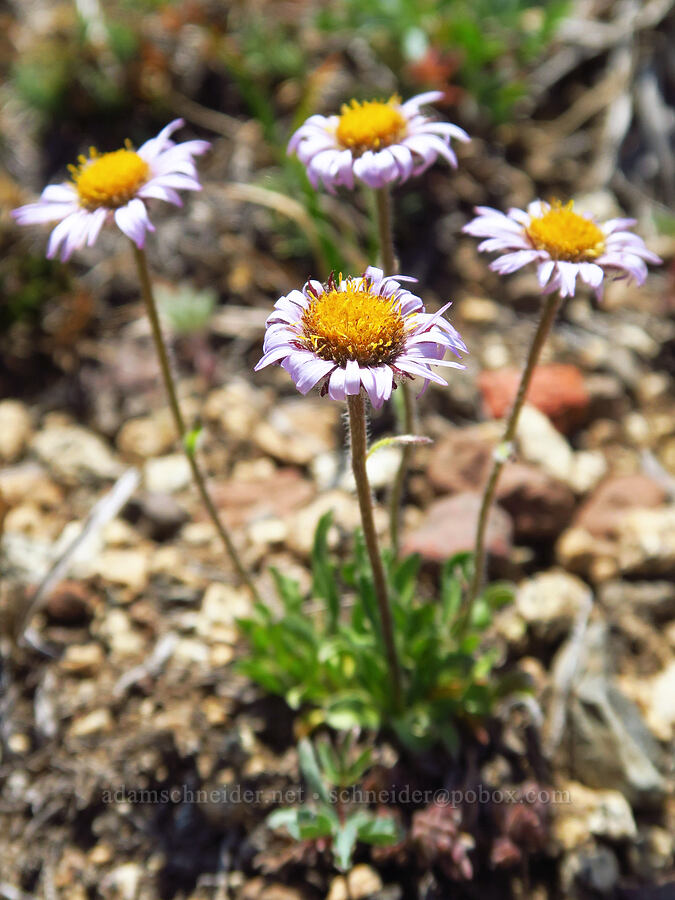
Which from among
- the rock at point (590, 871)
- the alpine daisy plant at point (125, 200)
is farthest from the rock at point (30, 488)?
the rock at point (590, 871)

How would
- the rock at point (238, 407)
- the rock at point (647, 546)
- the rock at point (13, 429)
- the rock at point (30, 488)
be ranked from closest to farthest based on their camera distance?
the rock at point (647, 546), the rock at point (30, 488), the rock at point (13, 429), the rock at point (238, 407)

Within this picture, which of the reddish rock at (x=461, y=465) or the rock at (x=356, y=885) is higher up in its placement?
the reddish rock at (x=461, y=465)

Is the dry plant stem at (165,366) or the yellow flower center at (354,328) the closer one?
the yellow flower center at (354,328)

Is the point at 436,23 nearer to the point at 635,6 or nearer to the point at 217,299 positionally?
the point at 635,6

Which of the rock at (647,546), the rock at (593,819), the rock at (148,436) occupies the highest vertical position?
the rock at (148,436)

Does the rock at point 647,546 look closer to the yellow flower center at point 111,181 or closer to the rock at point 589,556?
the rock at point 589,556

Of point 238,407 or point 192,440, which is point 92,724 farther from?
point 238,407
